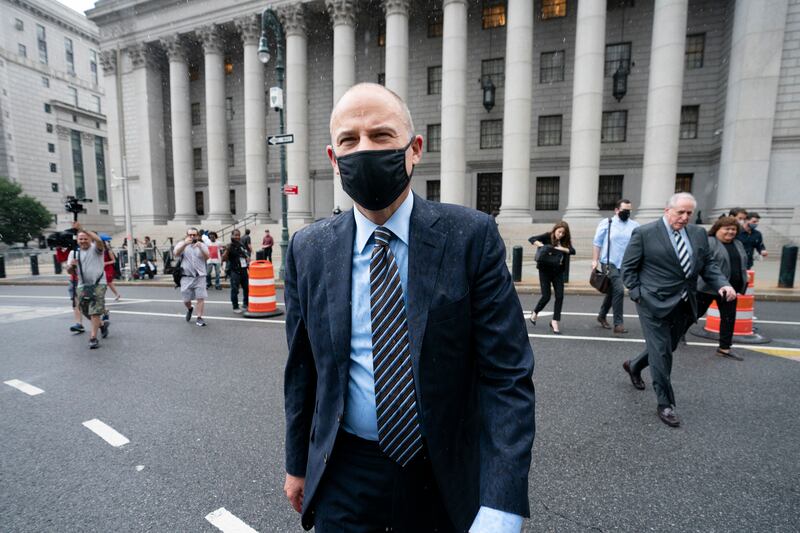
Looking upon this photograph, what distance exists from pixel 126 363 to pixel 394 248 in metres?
6.46

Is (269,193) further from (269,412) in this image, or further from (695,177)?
(269,412)

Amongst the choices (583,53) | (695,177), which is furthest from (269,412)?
(695,177)

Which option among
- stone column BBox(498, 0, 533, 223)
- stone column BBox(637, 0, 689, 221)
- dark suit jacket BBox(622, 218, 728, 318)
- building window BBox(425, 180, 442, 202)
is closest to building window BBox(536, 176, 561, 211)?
stone column BBox(498, 0, 533, 223)

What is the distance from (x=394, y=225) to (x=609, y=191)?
92.9 ft

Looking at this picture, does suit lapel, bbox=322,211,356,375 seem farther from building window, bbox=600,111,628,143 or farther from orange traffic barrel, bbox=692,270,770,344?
building window, bbox=600,111,628,143

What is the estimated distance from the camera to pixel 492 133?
27656mm

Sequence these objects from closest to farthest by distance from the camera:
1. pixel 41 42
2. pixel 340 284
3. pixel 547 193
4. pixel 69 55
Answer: pixel 340 284 → pixel 547 193 → pixel 41 42 → pixel 69 55

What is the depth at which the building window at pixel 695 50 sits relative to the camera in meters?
24.1

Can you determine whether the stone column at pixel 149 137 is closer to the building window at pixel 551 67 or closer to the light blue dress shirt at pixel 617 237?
the building window at pixel 551 67

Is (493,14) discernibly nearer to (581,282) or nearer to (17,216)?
(581,282)

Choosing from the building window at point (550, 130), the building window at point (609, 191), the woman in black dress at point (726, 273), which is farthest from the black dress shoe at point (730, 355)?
the building window at point (550, 130)

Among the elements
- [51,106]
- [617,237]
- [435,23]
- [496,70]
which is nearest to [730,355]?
[617,237]

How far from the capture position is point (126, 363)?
6.29 metres

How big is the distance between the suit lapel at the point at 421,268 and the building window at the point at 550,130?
28069 mm
